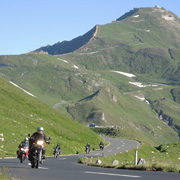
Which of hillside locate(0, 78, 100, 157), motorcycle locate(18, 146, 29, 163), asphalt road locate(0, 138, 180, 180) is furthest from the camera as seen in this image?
hillside locate(0, 78, 100, 157)

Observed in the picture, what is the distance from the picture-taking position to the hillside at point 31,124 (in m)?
69.4

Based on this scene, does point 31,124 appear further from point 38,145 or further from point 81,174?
point 81,174

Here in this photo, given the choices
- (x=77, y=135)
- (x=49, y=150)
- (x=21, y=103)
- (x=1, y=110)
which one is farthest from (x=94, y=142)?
(x=49, y=150)

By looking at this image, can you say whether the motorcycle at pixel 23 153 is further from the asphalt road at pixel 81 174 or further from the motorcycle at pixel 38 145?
the motorcycle at pixel 38 145

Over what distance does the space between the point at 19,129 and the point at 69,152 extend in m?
9.02

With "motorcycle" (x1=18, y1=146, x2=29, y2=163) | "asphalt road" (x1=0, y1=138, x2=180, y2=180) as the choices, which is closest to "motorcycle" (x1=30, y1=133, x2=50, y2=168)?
"asphalt road" (x1=0, y1=138, x2=180, y2=180)

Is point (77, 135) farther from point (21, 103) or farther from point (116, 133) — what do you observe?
point (116, 133)

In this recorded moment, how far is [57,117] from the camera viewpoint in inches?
4252

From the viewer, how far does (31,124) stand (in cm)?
8469

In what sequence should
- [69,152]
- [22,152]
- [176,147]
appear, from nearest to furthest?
[22,152] < [69,152] < [176,147]

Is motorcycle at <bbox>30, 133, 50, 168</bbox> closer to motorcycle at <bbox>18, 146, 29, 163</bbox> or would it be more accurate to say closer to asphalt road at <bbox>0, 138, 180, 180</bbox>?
asphalt road at <bbox>0, 138, 180, 180</bbox>

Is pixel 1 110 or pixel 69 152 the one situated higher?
pixel 1 110

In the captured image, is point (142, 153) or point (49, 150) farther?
point (142, 153)

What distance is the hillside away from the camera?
228 feet
